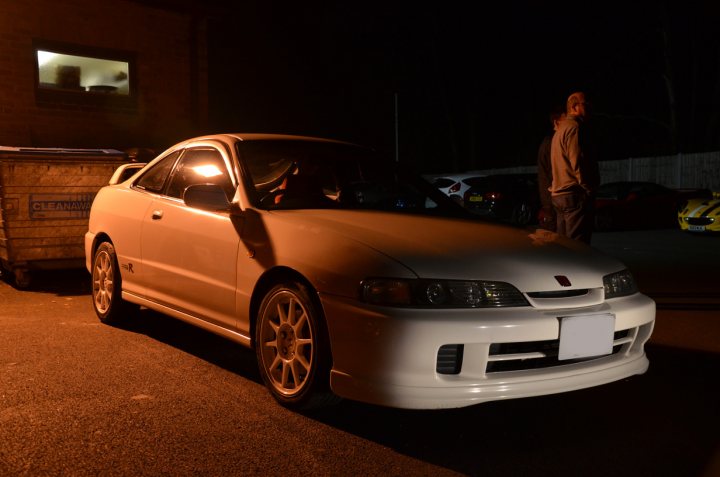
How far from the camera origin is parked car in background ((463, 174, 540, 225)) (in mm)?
18469

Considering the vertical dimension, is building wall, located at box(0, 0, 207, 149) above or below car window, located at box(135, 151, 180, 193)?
above

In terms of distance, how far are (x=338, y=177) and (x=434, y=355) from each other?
85.6 inches

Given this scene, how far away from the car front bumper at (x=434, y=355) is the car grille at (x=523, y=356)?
16 mm

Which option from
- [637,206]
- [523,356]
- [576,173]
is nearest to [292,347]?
[523,356]

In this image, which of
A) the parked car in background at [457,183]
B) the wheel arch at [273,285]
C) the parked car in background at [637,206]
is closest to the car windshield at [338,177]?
the wheel arch at [273,285]

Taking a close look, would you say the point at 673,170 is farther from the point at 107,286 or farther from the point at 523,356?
the point at 523,356

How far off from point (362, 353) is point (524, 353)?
2.39ft

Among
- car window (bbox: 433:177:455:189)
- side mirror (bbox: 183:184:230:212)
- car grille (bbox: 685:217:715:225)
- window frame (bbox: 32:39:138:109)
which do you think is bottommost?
car grille (bbox: 685:217:715:225)

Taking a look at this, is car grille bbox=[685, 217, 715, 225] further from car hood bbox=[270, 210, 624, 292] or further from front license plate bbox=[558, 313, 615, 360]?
front license plate bbox=[558, 313, 615, 360]

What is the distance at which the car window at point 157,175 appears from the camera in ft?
18.9

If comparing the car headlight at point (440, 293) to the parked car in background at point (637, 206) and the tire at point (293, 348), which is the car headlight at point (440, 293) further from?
the parked car in background at point (637, 206)

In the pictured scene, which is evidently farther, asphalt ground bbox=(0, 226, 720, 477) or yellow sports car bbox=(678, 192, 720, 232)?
yellow sports car bbox=(678, 192, 720, 232)

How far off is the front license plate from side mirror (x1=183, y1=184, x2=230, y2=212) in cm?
208

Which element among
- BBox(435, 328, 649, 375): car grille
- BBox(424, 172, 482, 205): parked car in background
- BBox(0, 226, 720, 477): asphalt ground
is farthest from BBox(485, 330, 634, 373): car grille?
BBox(424, 172, 482, 205): parked car in background
